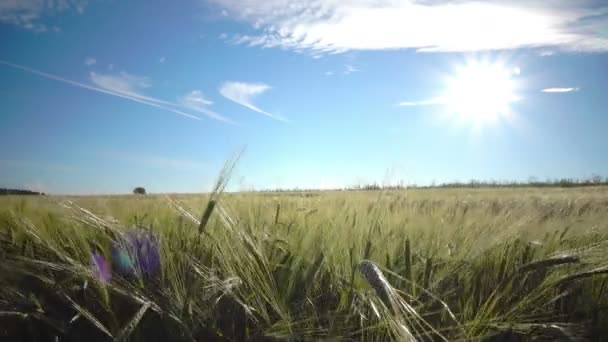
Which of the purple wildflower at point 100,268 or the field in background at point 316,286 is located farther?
the purple wildflower at point 100,268

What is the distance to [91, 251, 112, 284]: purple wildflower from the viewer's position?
137 centimetres

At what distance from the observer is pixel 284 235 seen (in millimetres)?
1597

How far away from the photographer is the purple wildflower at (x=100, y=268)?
1.37m

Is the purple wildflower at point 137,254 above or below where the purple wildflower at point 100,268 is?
above

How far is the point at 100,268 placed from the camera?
4.88 feet

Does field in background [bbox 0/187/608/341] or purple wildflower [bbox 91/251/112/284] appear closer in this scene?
field in background [bbox 0/187/608/341]

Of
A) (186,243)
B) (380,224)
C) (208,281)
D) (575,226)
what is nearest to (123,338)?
(208,281)

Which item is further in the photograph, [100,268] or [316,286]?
[100,268]

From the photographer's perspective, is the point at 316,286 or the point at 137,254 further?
the point at 137,254

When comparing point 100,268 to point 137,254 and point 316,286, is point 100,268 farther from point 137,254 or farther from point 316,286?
point 316,286

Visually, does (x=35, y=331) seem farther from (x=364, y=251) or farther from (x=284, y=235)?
(x=364, y=251)

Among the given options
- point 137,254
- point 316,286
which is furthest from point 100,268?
point 316,286

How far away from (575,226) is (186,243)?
1705mm

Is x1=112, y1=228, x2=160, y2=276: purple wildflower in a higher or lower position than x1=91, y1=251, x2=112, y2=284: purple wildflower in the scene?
higher
